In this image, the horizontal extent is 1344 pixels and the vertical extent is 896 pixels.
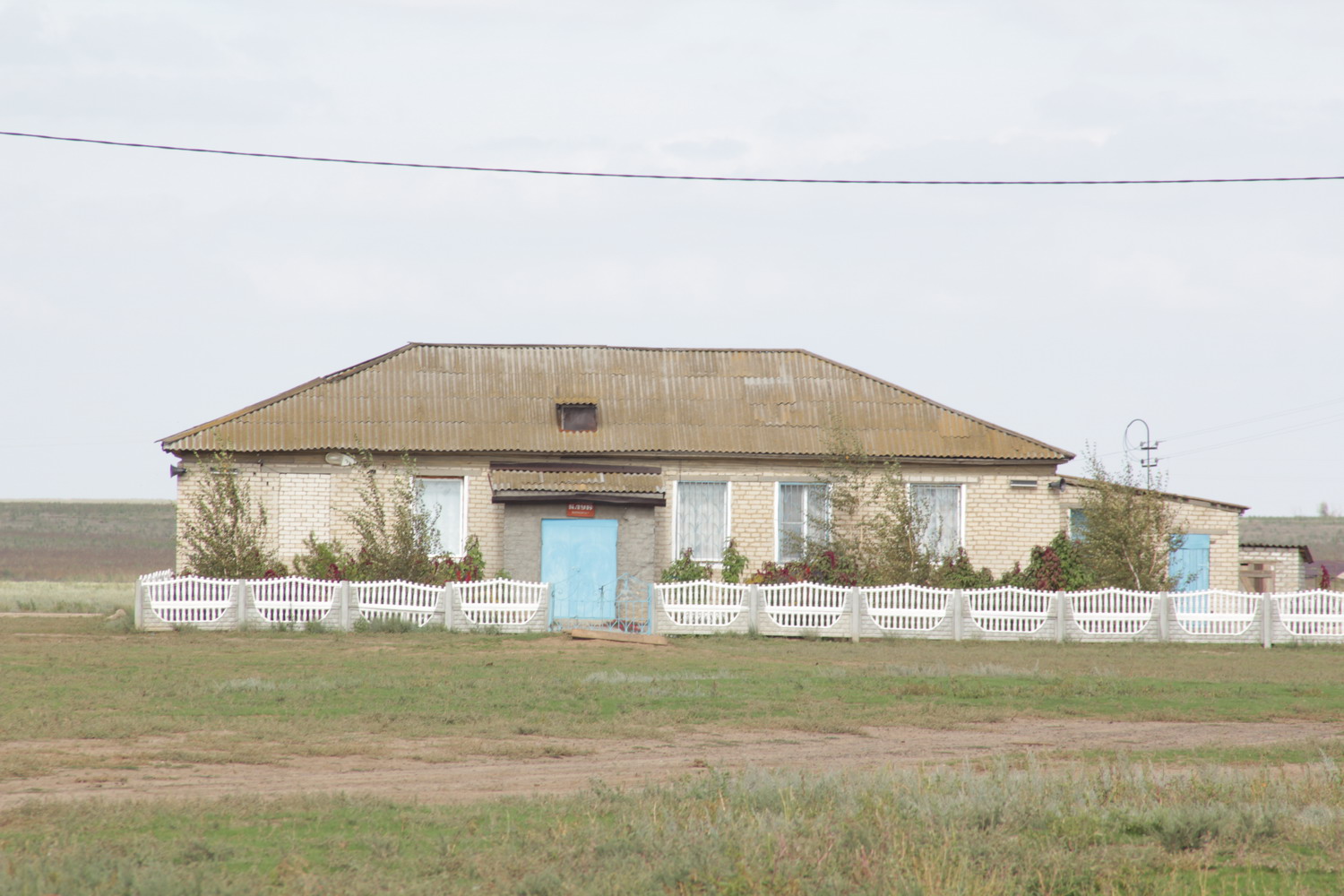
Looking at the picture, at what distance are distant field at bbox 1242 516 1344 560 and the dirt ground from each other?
72.1 metres

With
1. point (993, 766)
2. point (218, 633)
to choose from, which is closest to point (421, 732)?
point (993, 766)

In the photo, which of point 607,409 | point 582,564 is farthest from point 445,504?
point 607,409

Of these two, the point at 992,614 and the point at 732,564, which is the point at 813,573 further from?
the point at 992,614

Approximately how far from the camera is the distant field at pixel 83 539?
212ft

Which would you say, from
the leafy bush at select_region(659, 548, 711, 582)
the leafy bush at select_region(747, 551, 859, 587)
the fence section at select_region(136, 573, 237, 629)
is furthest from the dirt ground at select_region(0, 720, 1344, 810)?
the leafy bush at select_region(659, 548, 711, 582)

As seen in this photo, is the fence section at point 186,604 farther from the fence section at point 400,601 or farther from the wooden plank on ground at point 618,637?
the wooden plank on ground at point 618,637

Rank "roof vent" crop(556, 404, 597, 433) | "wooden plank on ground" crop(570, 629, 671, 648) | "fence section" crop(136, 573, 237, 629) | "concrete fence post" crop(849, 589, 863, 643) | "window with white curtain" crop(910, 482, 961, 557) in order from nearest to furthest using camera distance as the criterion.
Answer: "wooden plank on ground" crop(570, 629, 671, 648) < "fence section" crop(136, 573, 237, 629) < "concrete fence post" crop(849, 589, 863, 643) < "window with white curtain" crop(910, 482, 961, 557) < "roof vent" crop(556, 404, 597, 433)

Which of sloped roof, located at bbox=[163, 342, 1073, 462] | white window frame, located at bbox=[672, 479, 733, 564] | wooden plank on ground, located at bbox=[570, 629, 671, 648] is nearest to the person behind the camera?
wooden plank on ground, located at bbox=[570, 629, 671, 648]

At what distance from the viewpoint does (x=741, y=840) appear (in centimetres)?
750

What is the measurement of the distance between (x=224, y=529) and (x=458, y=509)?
4.37 meters

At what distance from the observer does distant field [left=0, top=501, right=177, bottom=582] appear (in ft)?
212

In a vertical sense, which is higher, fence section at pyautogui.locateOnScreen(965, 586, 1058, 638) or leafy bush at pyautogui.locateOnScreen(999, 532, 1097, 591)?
leafy bush at pyautogui.locateOnScreen(999, 532, 1097, 591)

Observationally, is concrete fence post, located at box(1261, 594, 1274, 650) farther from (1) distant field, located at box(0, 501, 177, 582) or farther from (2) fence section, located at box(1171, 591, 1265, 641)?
(1) distant field, located at box(0, 501, 177, 582)

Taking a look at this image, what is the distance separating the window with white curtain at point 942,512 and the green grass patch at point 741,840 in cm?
1768
